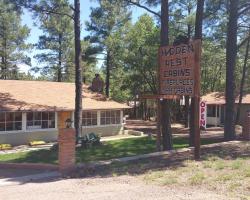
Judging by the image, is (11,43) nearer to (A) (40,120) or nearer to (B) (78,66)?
(A) (40,120)

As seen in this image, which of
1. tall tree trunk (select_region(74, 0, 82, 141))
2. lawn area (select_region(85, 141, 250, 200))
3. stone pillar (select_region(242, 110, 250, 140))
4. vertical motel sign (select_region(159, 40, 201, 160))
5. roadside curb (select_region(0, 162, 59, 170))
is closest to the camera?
lawn area (select_region(85, 141, 250, 200))

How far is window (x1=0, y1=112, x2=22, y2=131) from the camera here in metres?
24.8

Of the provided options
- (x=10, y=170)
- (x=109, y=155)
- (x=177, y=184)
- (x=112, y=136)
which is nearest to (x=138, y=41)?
(x=112, y=136)

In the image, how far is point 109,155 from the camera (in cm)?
1844

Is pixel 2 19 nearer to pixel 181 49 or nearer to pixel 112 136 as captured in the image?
pixel 112 136

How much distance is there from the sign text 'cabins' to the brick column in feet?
15.3

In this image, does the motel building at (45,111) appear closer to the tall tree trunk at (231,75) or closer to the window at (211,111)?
the tall tree trunk at (231,75)

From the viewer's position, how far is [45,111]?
2614 cm

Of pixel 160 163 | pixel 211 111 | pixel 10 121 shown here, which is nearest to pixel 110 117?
pixel 10 121

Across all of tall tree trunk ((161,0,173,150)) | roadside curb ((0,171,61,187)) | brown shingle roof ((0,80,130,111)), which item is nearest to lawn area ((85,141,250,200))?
roadside curb ((0,171,61,187))

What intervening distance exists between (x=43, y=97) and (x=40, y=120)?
217 cm

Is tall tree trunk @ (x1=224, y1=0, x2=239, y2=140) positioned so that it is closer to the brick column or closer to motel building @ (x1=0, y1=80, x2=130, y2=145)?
motel building @ (x1=0, y1=80, x2=130, y2=145)

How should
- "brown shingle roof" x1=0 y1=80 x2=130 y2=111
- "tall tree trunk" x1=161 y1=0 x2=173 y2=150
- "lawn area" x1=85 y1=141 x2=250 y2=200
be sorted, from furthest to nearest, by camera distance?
"brown shingle roof" x1=0 y1=80 x2=130 y2=111
"tall tree trunk" x1=161 y1=0 x2=173 y2=150
"lawn area" x1=85 y1=141 x2=250 y2=200

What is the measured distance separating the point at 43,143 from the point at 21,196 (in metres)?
15.9
